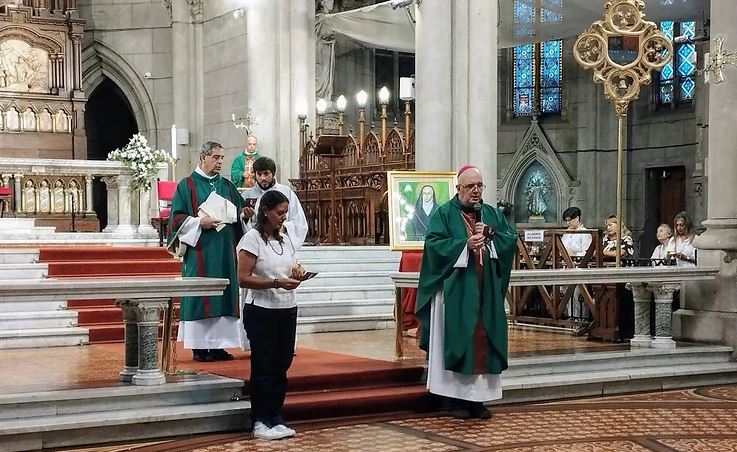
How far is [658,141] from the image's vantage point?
21344 mm

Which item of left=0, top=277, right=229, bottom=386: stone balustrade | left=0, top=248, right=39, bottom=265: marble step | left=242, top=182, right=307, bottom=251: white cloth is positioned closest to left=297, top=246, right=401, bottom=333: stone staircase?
left=242, top=182, right=307, bottom=251: white cloth

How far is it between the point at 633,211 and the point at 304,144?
7.52 metres

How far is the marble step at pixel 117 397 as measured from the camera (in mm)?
6586

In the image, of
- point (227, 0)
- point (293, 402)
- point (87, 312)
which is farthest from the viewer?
point (227, 0)

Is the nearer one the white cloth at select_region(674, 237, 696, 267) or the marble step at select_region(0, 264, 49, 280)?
the white cloth at select_region(674, 237, 696, 267)

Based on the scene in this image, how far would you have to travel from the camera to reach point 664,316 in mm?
9375

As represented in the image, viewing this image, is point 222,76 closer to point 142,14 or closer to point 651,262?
point 142,14

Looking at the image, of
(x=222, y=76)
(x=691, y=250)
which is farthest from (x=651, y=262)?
(x=222, y=76)

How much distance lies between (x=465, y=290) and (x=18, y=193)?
29.3 feet

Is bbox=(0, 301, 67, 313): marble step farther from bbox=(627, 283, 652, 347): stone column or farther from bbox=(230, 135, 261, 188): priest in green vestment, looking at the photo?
bbox=(627, 283, 652, 347): stone column

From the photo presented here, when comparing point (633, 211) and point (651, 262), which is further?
point (633, 211)

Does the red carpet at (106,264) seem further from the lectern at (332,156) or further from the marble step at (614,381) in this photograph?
the marble step at (614,381)

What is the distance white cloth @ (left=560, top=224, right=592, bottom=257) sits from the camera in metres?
11.2

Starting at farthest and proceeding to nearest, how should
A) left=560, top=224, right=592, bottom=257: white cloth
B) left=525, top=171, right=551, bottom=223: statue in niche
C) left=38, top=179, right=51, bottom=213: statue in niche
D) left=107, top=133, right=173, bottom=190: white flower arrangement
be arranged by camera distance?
left=525, top=171, right=551, bottom=223: statue in niche < left=38, top=179, right=51, bottom=213: statue in niche < left=107, top=133, right=173, bottom=190: white flower arrangement < left=560, top=224, right=592, bottom=257: white cloth
